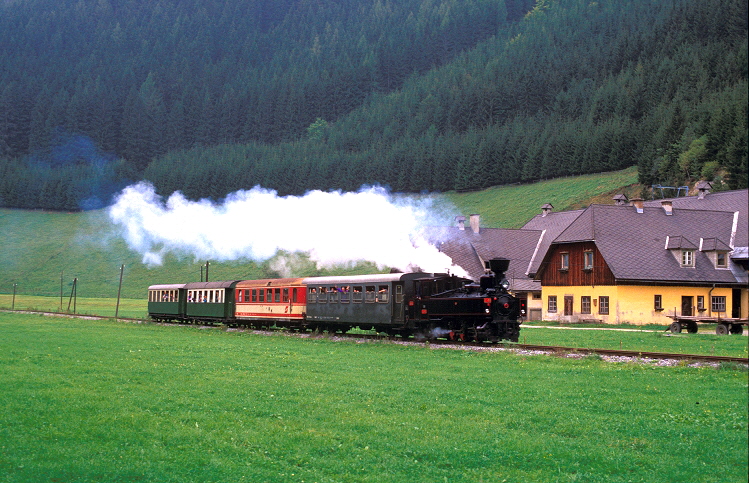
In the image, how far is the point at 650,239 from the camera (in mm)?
51469

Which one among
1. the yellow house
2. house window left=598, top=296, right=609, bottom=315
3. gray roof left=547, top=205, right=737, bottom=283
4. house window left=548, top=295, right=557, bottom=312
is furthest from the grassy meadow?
house window left=548, top=295, right=557, bottom=312

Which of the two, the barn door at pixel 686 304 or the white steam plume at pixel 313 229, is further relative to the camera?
the barn door at pixel 686 304

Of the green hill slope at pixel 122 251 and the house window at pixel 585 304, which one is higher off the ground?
the green hill slope at pixel 122 251

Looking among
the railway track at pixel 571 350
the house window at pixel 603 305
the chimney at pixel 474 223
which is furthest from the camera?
the chimney at pixel 474 223

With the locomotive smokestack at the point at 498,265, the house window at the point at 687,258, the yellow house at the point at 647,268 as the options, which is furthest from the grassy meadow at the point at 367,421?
the house window at the point at 687,258

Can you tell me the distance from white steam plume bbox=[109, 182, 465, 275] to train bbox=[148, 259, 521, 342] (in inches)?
161

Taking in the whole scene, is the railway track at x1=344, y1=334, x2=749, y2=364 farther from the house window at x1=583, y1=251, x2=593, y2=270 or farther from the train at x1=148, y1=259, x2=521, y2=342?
the house window at x1=583, y1=251, x2=593, y2=270

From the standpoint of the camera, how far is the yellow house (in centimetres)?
4850

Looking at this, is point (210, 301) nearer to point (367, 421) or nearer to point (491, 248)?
point (491, 248)

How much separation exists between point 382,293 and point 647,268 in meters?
23.5

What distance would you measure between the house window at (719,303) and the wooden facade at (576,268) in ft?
22.3

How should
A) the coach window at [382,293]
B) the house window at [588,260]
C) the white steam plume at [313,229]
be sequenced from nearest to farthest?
the coach window at [382,293] < the white steam plume at [313,229] < the house window at [588,260]

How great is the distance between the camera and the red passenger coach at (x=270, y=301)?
4031cm

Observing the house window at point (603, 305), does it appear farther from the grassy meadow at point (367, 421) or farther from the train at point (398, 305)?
the grassy meadow at point (367, 421)
